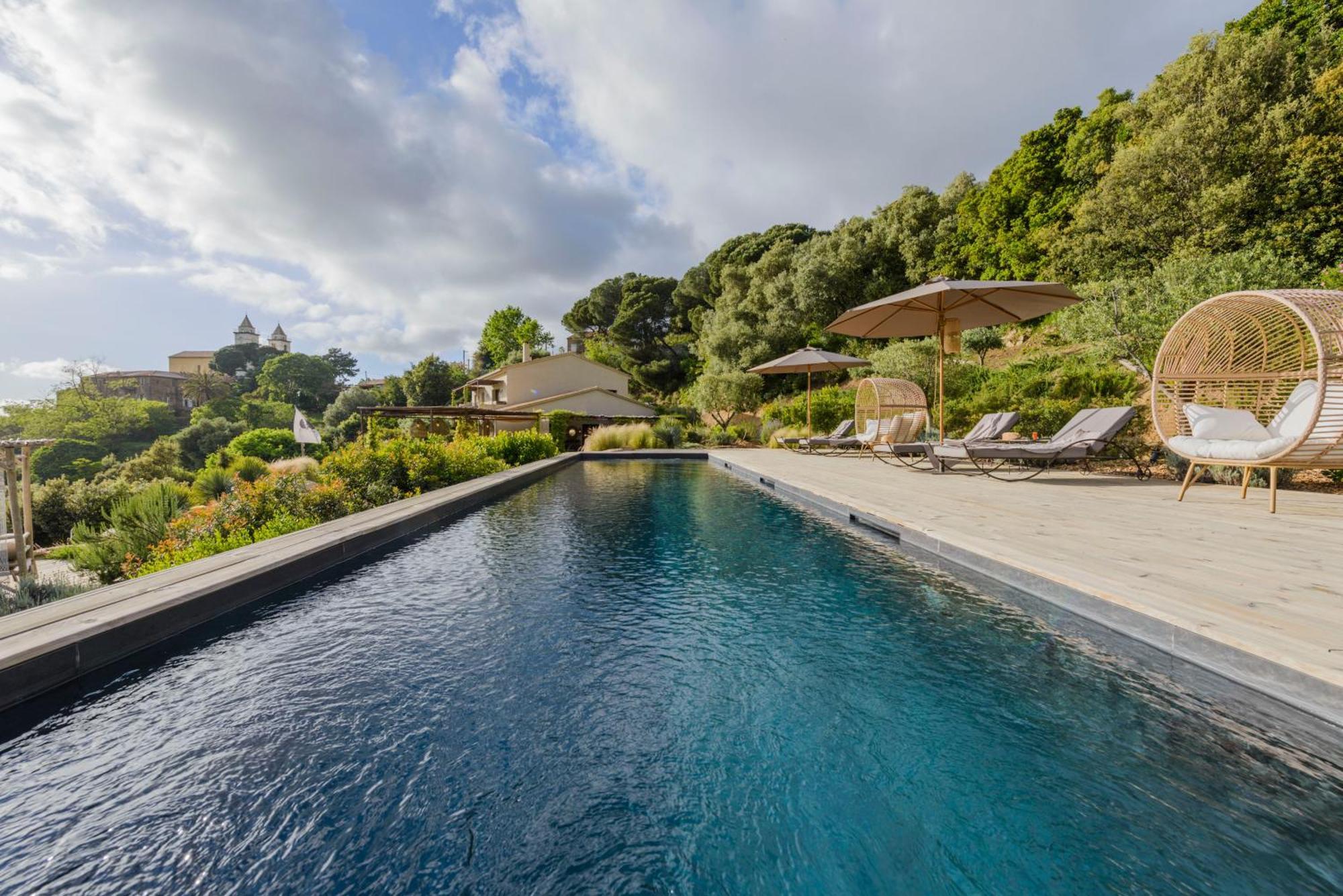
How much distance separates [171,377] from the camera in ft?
222

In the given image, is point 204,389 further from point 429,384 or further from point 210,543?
point 210,543

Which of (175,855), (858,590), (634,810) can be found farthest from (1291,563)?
(175,855)

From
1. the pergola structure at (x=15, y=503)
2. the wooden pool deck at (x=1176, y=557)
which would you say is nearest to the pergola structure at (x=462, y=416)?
the pergola structure at (x=15, y=503)

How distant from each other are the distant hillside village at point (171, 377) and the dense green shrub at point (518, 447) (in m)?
49.1

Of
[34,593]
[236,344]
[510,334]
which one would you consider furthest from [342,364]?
[34,593]

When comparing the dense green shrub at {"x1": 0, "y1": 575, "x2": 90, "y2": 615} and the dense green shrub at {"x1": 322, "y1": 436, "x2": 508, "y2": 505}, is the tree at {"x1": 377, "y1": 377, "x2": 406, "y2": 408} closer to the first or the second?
the dense green shrub at {"x1": 322, "y1": 436, "x2": 508, "y2": 505}

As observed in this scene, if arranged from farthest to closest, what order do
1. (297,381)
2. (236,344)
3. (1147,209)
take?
(236,344)
(297,381)
(1147,209)

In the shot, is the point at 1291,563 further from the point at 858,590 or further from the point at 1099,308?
the point at 1099,308

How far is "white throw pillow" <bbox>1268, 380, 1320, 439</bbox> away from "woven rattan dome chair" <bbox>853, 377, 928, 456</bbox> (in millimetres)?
5150

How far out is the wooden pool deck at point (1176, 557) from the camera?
196 centimetres

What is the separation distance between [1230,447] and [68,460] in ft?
173

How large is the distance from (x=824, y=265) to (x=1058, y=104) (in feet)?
32.3

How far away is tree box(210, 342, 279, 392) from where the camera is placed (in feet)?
253

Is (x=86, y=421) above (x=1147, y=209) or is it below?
below
